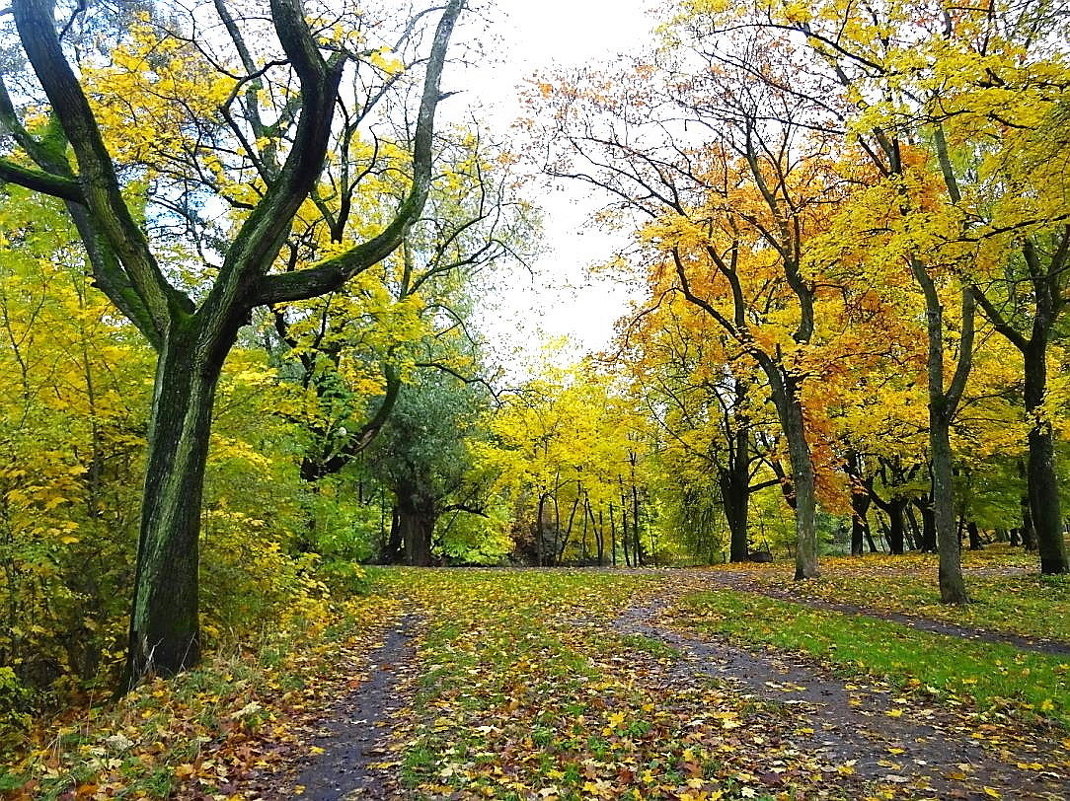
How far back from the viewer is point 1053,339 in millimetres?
19609

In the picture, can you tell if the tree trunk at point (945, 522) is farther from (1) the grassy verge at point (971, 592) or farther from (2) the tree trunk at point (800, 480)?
(2) the tree trunk at point (800, 480)

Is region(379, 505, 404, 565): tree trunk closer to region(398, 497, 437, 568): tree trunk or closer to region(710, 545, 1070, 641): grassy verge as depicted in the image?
region(398, 497, 437, 568): tree trunk

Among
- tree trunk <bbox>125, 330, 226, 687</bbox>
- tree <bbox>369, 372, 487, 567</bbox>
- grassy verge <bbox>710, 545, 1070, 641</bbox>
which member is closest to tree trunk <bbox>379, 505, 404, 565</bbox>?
tree <bbox>369, 372, 487, 567</bbox>

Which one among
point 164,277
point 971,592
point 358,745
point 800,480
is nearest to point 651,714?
point 358,745

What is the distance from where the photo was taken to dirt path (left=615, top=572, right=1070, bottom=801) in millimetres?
4672

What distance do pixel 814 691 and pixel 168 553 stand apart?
21.8 ft

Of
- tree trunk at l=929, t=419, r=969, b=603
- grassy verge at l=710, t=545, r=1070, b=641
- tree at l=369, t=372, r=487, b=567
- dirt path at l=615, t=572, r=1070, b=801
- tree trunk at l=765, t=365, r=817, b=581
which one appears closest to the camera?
dirt path at l=615, t=572, r=1070, b=801

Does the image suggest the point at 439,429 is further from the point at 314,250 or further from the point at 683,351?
the point at 314,250

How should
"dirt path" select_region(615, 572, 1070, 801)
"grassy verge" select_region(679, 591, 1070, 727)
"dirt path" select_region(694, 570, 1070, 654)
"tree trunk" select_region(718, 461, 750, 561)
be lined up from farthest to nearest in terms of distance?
"tree trunk" select_region(718, 461, 750, 561), "dirt path" select_region(694, 570, 1070, 654), "grassy verge" select_region(679, 591, 1070, 727), "dirt path" select_region(615, 572, 1070, 801)

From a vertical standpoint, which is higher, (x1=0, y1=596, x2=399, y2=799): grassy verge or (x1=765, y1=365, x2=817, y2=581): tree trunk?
(x1=765, y1=365, x2=817, y2=581): tree trunk

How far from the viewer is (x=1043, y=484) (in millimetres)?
14141

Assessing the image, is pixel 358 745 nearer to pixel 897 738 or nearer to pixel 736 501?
pixel 897 738

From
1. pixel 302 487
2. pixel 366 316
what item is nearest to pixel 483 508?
pixel 366 316

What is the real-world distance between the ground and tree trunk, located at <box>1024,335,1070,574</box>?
3442 mm
